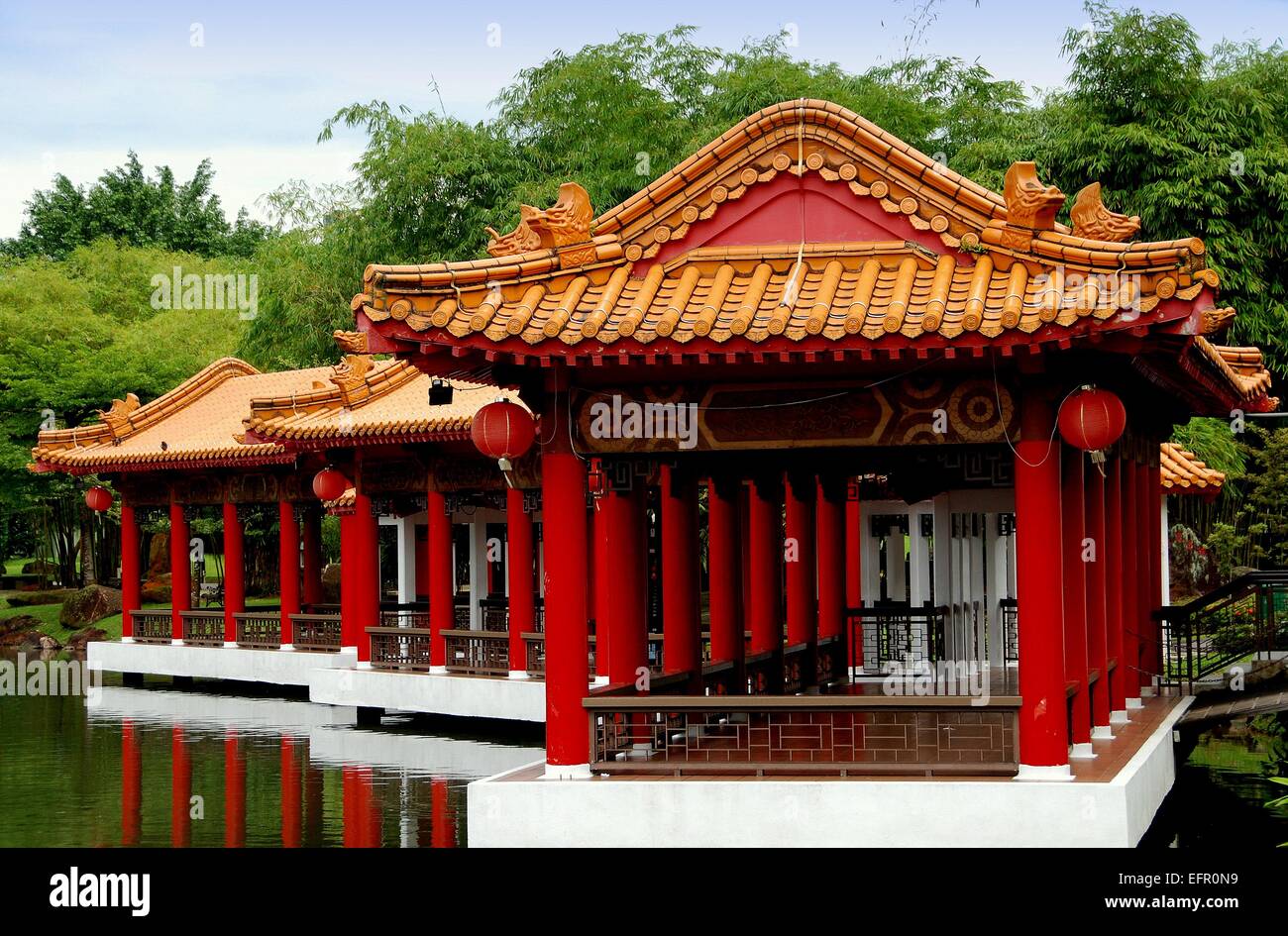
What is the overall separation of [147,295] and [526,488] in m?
33.1

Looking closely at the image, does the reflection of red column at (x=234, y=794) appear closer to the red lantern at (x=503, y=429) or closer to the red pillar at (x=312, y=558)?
the red lantern at (x=503, y=429)

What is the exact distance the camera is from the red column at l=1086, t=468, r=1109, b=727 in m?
12.2

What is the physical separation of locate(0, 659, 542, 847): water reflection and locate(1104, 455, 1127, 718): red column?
5.69 metres

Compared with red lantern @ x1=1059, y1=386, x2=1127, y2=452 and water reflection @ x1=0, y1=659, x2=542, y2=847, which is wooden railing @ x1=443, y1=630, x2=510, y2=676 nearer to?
water reflection @ x1=0, y1=659, x2=542, y2=847

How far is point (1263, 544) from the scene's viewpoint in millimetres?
28531

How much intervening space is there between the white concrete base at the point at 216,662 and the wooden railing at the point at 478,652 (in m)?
2.48

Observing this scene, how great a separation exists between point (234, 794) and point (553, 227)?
6.74 metres

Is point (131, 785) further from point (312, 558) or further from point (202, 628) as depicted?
point (312, 558)

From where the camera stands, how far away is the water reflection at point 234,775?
41.1 ft

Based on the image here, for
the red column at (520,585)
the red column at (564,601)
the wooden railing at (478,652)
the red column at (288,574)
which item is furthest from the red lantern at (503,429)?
the red column at (288,574)

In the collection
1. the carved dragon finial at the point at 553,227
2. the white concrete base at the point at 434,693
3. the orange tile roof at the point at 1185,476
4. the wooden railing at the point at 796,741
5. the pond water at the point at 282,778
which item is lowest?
the pond water at the point at 282,778

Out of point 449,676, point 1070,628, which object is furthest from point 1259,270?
point 1070,628

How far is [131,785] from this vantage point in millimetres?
15180

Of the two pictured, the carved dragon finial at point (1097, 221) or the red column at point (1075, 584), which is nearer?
the carved dragon finial at point (1097, 221)
